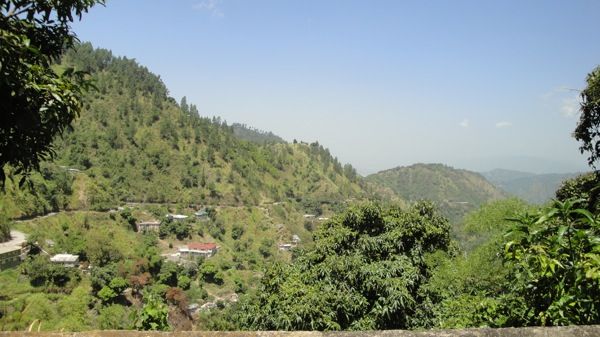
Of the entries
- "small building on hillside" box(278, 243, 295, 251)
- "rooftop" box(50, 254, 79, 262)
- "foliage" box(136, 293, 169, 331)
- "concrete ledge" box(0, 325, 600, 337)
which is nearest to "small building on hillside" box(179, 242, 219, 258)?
"small building on hillside" box(278, 243, 295, 251)

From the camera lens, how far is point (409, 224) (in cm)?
1572

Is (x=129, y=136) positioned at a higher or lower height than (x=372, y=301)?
higher

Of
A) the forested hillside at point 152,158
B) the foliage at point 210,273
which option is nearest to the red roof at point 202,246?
the foliage at point 210,273

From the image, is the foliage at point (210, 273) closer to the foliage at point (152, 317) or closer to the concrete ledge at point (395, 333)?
the foliage at point (152, 317)

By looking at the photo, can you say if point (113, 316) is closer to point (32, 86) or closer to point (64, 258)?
point (64, 258)

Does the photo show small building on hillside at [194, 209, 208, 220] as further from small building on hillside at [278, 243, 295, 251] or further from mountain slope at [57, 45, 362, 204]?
small building on hillside at [278, 243, 295, 251]

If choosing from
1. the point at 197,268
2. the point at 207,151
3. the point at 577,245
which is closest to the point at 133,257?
the point at 197,268

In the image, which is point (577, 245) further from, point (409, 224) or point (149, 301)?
point (409, 224)

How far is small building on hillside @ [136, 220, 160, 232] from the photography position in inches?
3046

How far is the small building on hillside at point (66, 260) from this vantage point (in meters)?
53.6

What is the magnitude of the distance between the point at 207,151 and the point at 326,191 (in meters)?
42.0

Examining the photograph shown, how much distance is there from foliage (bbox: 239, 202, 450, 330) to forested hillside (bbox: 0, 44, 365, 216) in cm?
6094

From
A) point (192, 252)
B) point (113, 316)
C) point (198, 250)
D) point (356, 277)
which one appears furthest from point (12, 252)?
Result: point (356, 277)

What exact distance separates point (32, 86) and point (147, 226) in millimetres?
79786
